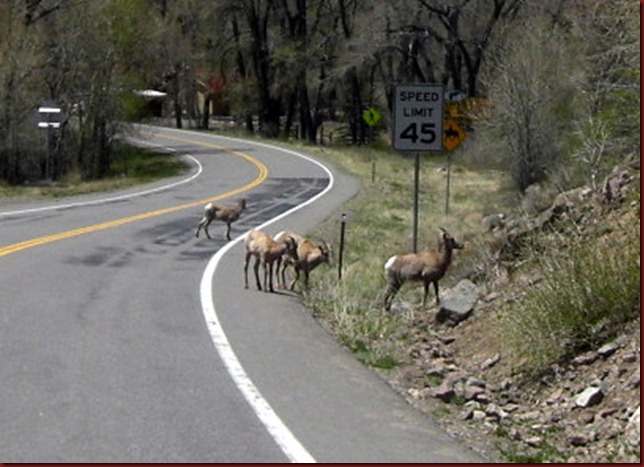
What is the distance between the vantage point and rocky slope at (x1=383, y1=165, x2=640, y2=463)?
8453 millimetres

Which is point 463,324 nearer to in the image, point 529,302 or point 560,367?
point 529,302

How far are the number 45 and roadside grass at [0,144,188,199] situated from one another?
75.8 ft

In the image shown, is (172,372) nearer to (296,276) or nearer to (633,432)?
(633,432)

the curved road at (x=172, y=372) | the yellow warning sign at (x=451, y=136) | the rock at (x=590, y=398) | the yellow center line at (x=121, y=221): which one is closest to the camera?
the curved road at (x=172, y=372)

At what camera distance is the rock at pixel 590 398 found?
9.11m

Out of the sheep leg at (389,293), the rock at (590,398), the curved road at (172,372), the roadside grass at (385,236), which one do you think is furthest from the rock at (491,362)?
the sheep leg at (389,293)

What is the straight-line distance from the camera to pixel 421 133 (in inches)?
654

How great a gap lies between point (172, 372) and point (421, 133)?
6904mm

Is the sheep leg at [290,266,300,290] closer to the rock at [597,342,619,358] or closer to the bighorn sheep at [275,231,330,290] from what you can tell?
the bighorn sheep at [275,231,330,290]

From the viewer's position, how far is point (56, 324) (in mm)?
13422

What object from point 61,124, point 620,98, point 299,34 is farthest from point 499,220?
point 299,34

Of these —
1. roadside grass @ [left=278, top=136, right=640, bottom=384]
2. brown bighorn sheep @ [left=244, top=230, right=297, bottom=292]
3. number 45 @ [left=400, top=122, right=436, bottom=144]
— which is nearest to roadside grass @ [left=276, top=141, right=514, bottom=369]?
roadside grass @ [left=278, top=136, right=640, bottom=384]

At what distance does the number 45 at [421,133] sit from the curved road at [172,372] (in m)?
2.76

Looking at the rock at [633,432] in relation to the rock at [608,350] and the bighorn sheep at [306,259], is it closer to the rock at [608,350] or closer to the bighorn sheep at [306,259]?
the rock at [608,350]
